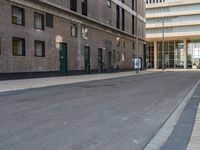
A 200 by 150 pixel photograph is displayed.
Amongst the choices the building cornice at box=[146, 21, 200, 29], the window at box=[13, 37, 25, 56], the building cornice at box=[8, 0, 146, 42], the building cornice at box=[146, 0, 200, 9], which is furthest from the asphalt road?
the building cornice at box=[146, 0, 200, 9]

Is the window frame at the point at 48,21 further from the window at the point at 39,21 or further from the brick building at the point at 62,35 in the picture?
the window at the point at 39,21

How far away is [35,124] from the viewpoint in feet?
26.8

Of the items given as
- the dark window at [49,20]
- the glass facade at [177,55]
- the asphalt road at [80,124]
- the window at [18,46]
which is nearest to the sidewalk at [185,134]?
the asphalt road at [80,124]

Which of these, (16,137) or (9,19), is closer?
(16,137)

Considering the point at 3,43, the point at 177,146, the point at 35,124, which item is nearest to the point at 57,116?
the point at 35,124

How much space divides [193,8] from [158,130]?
8097 cm

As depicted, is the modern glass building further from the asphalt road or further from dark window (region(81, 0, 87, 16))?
the asphalt road

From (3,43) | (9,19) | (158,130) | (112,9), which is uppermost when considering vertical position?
(112,9)

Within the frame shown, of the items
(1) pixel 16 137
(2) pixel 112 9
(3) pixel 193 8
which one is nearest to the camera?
(1) pixel 16 137

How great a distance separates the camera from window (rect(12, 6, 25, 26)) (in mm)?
26312

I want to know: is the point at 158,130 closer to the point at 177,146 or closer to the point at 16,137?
the point at 177,146

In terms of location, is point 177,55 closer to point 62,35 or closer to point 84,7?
point 84,7

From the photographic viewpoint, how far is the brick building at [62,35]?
1024 inches

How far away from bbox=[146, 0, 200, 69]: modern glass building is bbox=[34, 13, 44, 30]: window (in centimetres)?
5479
